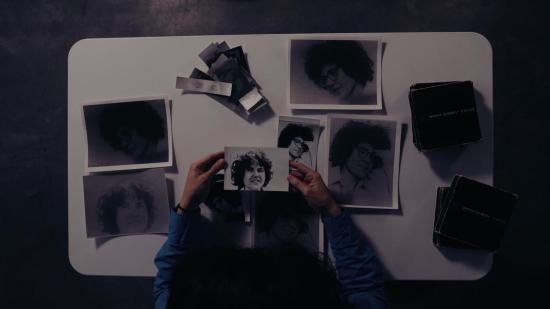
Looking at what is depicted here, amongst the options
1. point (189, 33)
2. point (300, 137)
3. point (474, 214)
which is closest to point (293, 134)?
point (300, 137)

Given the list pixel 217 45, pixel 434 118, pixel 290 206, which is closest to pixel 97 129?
pixel 217 45

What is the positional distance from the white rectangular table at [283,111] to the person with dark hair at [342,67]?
4 centimetres

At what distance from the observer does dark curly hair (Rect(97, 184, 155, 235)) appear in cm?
81

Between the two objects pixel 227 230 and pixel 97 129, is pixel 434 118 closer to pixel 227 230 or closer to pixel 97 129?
pixel 227 230

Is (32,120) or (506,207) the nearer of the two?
(506,207)

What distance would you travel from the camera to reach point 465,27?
109 centimetres

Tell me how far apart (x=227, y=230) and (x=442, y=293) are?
785mm

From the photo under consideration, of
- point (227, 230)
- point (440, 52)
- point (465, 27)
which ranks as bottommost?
point (227, 230)

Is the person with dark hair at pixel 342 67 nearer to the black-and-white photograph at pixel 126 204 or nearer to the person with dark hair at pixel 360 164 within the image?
the person with dark hair at pixel 360 164

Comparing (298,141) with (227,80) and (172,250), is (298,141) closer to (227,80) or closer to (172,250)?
(227,80)

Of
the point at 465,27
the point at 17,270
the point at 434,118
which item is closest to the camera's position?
the point at 434,118

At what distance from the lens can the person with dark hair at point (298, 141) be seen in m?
0.79

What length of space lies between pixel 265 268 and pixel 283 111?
359 mm

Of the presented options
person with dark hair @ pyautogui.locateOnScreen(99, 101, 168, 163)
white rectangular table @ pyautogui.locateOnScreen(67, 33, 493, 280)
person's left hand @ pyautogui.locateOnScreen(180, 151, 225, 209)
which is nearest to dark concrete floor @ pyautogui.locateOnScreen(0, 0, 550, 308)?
white rectangular table @ pyautogui.locateOnScreen(67, 33, 493, 280)
